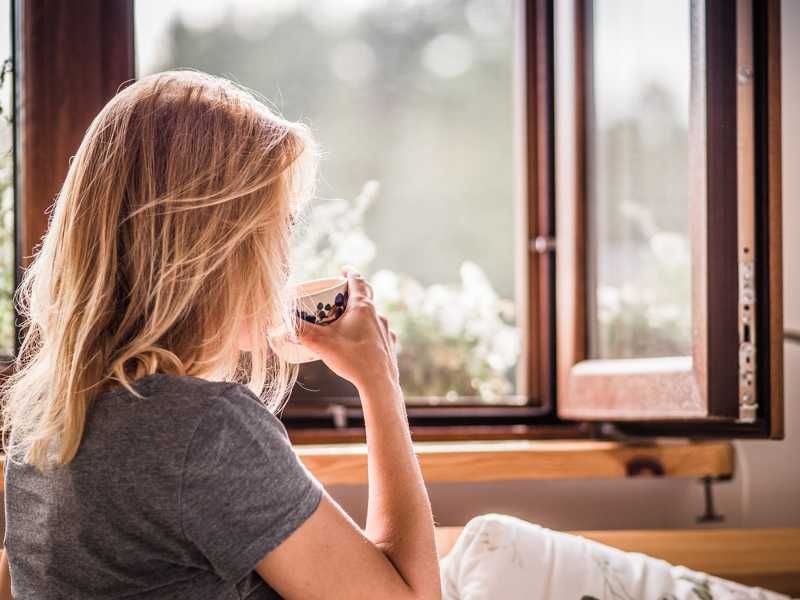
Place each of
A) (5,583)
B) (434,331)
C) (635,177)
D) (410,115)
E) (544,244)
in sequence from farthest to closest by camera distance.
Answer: (410,115), (434,331), (544,244), (635,177), (5,583)

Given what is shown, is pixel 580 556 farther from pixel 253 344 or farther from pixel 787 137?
pixel 787 137

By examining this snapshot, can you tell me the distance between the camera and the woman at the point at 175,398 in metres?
0.73

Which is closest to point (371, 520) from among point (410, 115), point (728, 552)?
point (728, 552)

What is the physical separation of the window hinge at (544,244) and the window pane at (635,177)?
0.39 ft

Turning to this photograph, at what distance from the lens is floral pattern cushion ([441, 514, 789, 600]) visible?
3.77 feet

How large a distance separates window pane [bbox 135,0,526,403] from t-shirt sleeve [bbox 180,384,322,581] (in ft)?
3.53

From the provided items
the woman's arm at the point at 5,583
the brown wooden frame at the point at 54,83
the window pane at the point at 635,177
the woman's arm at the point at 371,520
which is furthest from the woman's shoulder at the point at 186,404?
the window pane at the point at 635,177

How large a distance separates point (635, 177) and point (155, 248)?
1016 millimetres

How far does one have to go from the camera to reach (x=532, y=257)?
1.74 metres

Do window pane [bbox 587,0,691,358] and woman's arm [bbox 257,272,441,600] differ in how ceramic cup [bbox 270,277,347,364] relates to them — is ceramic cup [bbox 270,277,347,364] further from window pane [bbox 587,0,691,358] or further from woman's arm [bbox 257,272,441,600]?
window pane [bbox 587,0,691,358]

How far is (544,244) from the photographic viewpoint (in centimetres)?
170

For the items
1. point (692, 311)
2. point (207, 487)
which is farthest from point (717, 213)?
point (207, 487)

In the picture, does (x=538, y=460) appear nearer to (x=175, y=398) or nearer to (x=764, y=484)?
(x=764, y=484)

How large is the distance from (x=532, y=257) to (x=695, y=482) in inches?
20.4
